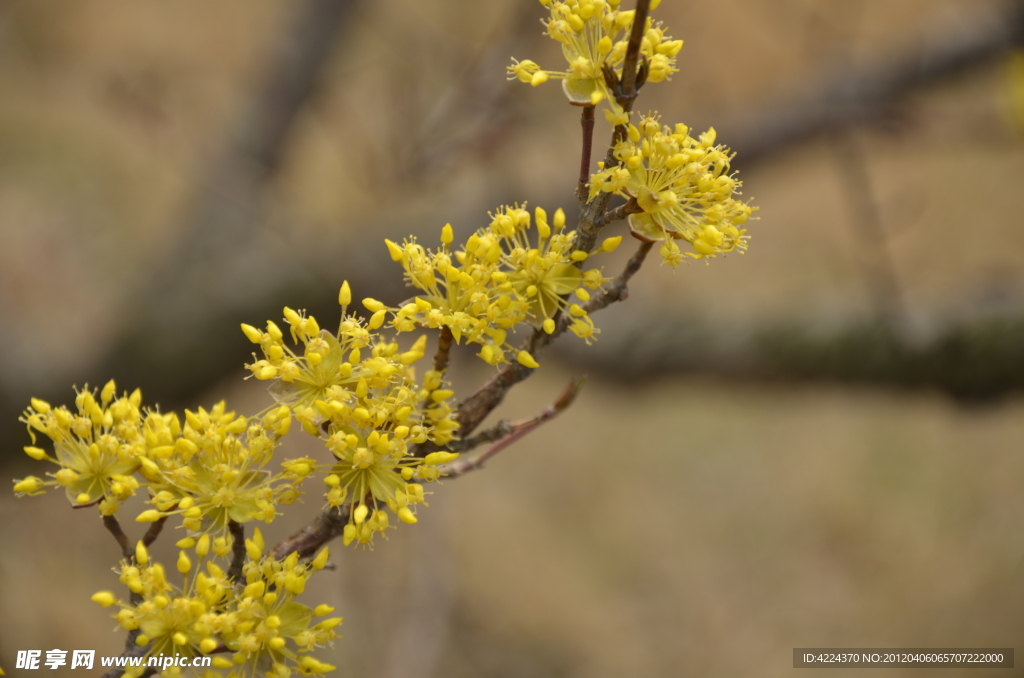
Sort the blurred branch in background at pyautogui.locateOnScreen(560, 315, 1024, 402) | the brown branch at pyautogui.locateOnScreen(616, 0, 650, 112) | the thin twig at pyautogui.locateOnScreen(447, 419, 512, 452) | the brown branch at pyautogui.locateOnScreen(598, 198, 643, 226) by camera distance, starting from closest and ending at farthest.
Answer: the brown branch at pyautogui.locateOnScreen(616, 0, 650, 112), the brown branch at pyautogui.locateOnScreen(598, 198, 643, 226), the thin twig at pyautogui.locateOnScreen(447, 419, 512, 452), the blurred branch in background at pyautogui.locateOnScreen(560, 315, 1024, 402)

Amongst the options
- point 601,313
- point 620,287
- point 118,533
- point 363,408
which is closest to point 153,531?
point 118,533

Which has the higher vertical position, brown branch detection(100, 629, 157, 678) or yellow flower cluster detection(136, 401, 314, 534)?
yellow flower cluster detection(136, 401, 314, 534)

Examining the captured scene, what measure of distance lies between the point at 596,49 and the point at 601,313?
196 cm

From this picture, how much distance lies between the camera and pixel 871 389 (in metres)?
2.25

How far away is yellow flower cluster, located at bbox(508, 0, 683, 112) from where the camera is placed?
68cm

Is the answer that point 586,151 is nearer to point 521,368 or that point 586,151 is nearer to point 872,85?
point 521,368

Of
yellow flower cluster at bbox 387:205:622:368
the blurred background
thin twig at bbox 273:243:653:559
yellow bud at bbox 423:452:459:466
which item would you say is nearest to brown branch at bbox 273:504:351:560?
thin twig at bbox 273:243:653:559

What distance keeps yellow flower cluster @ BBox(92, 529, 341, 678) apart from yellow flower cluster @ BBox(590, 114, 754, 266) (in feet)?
1.66

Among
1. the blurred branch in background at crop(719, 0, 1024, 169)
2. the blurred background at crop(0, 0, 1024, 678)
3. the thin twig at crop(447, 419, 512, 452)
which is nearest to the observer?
the thin twig at crop(447, 419, 512, 452)

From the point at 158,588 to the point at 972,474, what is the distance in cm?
403

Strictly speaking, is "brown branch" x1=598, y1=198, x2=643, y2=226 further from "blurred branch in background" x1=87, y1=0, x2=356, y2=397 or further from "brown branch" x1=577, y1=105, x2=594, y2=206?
"blurred branch in background" x1=87, y1=0, x2=356, y2=397

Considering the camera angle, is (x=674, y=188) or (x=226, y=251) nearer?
(x=674, y=188)

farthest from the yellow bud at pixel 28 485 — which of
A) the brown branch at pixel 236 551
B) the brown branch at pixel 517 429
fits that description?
the brown branch at pixel 517 429

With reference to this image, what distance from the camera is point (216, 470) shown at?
2.52 feet
